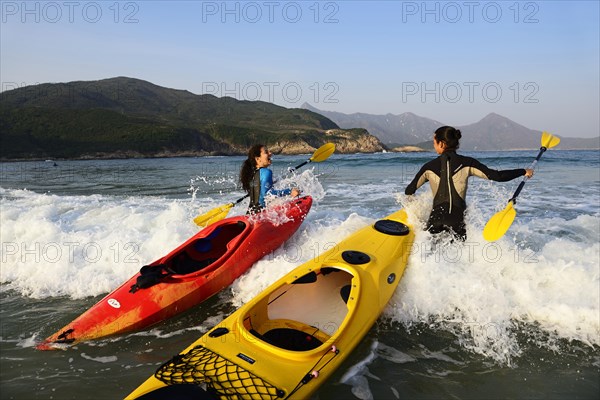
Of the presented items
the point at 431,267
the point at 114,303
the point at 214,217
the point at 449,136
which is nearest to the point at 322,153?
the point at 214,217

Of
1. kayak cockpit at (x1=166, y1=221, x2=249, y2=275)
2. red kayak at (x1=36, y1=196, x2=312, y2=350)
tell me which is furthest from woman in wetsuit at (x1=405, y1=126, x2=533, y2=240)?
kayak cockpit at (x1=166, y1=221, x2=249, y2=275)

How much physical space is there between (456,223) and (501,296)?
3.12 feet

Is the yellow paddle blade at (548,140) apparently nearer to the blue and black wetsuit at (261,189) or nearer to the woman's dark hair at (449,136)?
the woman's dark hair at (449,136)

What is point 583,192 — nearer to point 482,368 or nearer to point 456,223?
point 456,223

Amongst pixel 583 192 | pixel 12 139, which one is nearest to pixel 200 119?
pixel 12 139

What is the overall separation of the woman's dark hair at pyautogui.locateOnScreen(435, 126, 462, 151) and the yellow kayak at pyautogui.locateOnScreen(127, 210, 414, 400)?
1.27m

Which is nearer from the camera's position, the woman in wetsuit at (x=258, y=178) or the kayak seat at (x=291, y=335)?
the kayak seat at (x=291, y=335)

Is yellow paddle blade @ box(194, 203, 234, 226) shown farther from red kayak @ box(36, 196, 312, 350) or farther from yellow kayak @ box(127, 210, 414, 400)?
yellow kayak @ box(127, 210, 414, 400)

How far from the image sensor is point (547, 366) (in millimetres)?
3223

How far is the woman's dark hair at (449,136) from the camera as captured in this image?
4.21m

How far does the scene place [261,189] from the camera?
550 centimetres

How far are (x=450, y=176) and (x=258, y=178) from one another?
8.86ft

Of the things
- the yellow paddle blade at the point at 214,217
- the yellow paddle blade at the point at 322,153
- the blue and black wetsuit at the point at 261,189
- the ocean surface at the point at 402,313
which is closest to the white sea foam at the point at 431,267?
the ocean surface at the point at 402,313

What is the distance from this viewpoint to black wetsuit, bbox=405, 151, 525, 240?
4141mm
